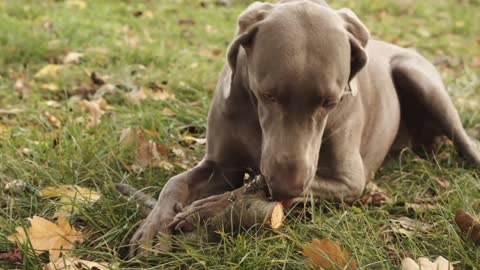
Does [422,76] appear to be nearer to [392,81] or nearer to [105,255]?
[392,81]

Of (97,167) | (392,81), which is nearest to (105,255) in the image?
(97,167)

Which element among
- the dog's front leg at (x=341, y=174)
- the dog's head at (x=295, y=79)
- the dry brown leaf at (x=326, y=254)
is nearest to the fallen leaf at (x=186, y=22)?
the dog's front leg at (x=341, y=174)

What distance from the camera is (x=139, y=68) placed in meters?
5.32

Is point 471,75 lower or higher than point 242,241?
lower

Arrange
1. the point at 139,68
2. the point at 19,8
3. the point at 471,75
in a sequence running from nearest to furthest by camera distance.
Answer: the point at 139,68 → the point at 471,75 → the point at 19,8

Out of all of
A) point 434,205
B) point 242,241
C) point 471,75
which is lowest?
point 471,75

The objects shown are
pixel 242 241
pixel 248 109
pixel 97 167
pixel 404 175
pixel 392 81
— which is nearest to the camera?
pixel 242 241

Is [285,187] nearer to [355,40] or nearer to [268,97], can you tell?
[268,97]

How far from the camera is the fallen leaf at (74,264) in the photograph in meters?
2.41

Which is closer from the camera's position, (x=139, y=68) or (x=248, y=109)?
(x=248, y=109)

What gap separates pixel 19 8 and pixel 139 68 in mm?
1974

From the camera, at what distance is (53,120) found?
4.06 m

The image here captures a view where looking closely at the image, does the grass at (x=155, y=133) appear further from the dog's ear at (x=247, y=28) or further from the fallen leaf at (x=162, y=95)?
the dog's ear at (x=247, y=28)

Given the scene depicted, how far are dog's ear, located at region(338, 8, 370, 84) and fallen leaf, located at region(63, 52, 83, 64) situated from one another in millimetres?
2969
